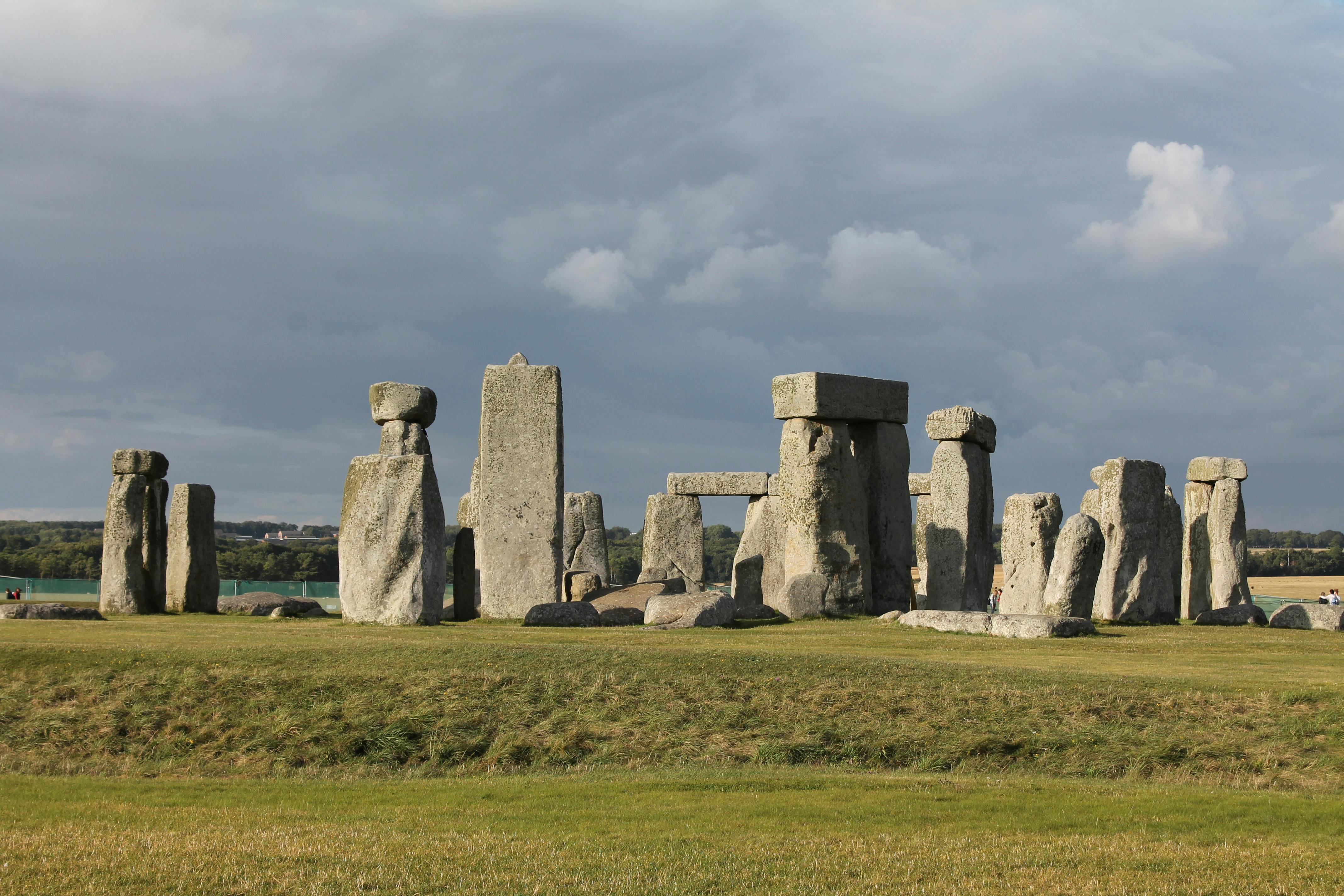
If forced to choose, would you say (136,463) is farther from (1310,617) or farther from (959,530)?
(1310,617)

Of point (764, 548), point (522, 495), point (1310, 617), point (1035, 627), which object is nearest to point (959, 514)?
point (1035, 627)

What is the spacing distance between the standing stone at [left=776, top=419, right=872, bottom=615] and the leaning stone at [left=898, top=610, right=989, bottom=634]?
2258 mm

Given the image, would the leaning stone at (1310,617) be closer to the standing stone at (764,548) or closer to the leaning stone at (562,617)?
the standing stone at (764,548)

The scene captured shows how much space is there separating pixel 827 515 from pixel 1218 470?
10.5 meters

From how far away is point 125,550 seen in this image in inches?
807

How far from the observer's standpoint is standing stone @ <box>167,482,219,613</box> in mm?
21156

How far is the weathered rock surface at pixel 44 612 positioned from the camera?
55.1 feet

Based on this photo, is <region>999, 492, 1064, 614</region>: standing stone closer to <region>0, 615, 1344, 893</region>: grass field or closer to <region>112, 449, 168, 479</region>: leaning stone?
<region>0, 615, 1344, 893</region>: grass field

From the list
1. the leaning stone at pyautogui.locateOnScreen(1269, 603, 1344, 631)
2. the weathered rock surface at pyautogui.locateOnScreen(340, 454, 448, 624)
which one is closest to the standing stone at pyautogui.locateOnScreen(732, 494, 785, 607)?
the weathered rock surface at pyautogui.locateOnScreen(340, 454, 448, 624)

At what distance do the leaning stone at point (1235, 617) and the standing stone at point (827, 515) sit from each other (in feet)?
18.5

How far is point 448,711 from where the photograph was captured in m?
10.8

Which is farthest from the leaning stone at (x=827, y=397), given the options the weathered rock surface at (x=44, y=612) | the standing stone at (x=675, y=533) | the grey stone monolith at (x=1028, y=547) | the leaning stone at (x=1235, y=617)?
the weathered rock surface at (x=44, y=612)

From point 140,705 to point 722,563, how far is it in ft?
150

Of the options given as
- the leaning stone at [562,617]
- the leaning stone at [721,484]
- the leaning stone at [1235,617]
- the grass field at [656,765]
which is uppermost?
the leaning stone at [721,484]
